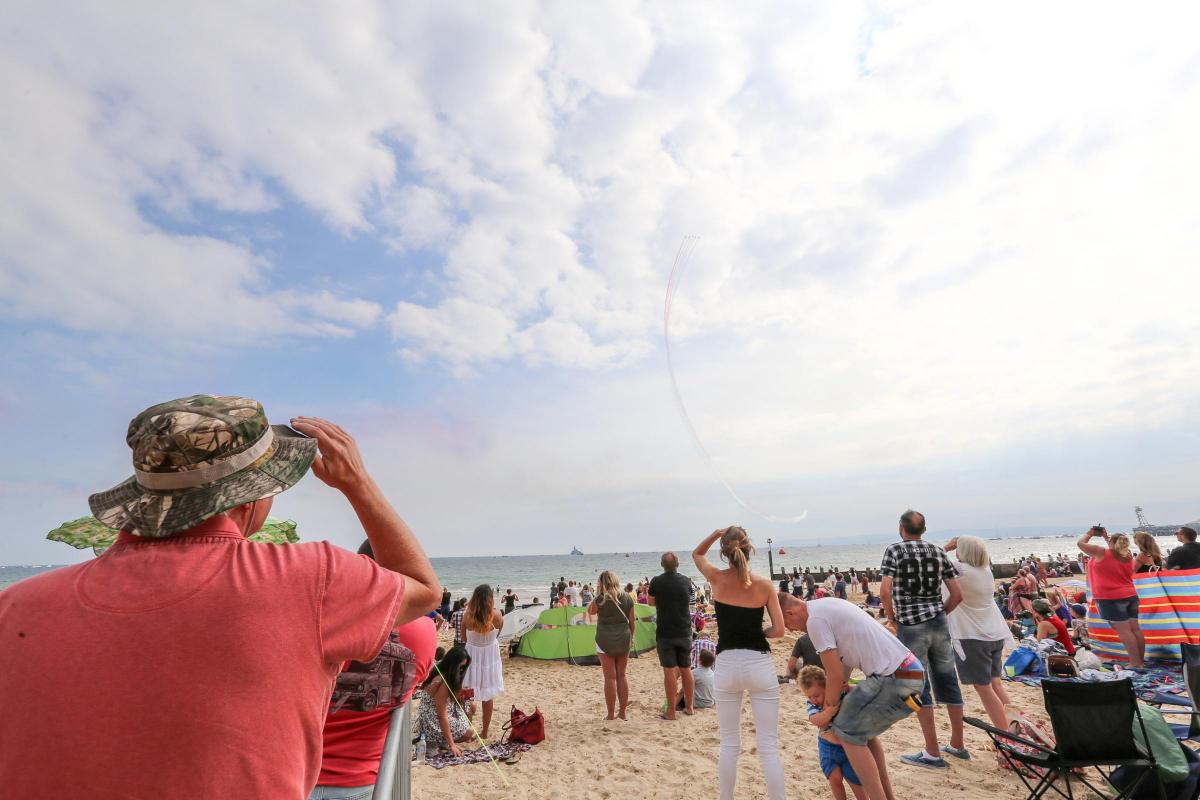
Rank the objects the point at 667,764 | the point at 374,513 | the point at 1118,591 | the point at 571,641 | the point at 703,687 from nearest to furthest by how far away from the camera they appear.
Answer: the point at 374,513 < the point at 667,764 < the point at 1118,591 < the point at 703,687 < the point at 571,641

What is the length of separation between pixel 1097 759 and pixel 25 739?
16.3 feet

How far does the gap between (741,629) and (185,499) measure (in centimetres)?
374

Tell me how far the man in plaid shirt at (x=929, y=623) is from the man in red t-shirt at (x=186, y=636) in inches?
191

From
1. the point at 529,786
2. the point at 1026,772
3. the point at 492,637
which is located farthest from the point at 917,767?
the point at 492,637

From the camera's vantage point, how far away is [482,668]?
675 cm

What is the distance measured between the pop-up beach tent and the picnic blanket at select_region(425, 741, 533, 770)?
530cm

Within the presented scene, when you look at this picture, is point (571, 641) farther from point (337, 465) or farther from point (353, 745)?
point (337, 465)

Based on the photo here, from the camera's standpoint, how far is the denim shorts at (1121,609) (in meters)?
7.06

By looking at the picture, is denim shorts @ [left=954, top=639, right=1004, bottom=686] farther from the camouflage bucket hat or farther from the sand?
the camouflage bucket hat

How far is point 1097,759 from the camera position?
368 centimetres

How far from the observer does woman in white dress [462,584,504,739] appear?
6660 mm

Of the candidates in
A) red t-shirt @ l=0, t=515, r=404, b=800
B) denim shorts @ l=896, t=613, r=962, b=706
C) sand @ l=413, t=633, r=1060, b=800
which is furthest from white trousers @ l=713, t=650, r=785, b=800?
red t-shirt @ l=0, t=515, r=404, b=800

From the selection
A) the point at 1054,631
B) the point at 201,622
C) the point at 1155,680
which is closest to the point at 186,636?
the point at 201,622

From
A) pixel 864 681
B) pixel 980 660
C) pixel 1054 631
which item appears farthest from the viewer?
pixel 1054 631
